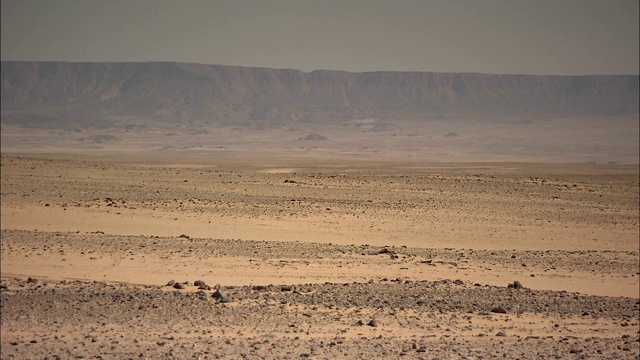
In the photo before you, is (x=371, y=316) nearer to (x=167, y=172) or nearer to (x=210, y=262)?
(x=210, y=262)

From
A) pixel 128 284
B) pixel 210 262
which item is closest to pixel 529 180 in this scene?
pixel 210 262

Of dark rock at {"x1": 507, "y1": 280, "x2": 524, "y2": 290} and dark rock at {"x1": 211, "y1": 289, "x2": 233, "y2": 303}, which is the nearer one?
dark rock at {"x1": 211, "y1": 289, "x2": 233, "y2": 303}

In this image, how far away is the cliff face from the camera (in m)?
175

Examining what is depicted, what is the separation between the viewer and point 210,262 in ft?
41.8

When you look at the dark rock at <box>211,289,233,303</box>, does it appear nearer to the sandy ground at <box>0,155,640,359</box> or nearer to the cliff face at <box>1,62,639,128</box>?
the sandy ground at <box>0,155,640,359</box>

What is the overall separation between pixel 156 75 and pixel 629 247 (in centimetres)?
18679

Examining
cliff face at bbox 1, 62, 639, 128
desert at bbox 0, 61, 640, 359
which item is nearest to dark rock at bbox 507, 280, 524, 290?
desert at bbox 0, 61, 640, 359

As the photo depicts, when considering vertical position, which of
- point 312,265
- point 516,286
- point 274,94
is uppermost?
point 274,94

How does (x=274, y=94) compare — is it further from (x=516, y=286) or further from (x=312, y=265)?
(x=516, y=286)

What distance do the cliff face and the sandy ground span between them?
14696 centimetres

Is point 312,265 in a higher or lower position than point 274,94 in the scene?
lower

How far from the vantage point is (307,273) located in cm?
1204

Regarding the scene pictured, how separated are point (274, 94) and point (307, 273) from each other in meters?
182

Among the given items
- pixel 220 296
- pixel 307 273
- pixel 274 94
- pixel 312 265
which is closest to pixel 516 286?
pixel 307 273
